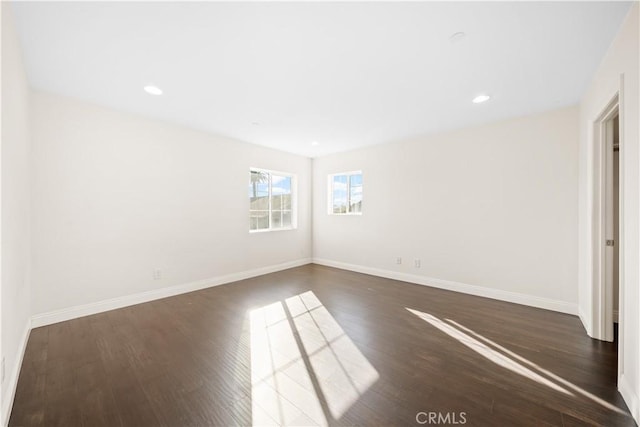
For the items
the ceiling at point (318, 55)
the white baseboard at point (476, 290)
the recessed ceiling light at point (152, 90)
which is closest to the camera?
the ceiling at point (318, 55)

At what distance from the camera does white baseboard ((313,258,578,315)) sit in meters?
3.14

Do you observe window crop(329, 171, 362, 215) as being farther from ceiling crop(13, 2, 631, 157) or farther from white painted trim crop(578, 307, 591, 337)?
white painted trim crop(578, 307, 591, 337)

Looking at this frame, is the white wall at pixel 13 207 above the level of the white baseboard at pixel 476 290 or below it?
above

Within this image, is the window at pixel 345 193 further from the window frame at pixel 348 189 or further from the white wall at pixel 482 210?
the white wall at pixel 482 210

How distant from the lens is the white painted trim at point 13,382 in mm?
1466

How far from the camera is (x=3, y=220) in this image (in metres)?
1.54

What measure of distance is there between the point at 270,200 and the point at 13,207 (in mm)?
3647

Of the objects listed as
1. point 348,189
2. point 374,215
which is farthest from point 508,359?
point 348,189

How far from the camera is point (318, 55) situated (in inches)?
83.0

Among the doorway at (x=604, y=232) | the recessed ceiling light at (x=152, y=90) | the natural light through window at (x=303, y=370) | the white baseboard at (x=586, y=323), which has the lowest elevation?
the natural light through window at (x=303, y=370)

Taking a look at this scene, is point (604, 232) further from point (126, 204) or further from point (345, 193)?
point (126, 204)

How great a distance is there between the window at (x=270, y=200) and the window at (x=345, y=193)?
922mm

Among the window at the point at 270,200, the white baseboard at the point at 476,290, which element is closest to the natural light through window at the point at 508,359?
the white baseboard at the point at 476,290

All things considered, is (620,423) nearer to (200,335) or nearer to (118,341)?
(200,335)
